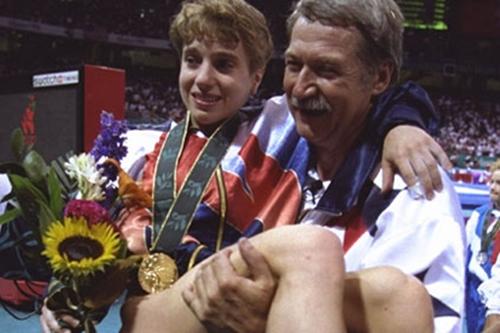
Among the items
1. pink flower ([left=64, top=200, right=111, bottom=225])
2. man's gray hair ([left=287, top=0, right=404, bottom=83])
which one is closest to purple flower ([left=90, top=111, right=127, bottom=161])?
pink flower ([left=64, top=200, right=111, bottom=225])

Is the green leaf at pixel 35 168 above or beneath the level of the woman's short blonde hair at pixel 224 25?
beneath

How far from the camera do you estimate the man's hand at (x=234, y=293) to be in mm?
1452

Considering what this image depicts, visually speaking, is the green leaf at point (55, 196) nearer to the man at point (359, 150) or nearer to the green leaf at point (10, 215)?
the green leaf at point (10, 215)

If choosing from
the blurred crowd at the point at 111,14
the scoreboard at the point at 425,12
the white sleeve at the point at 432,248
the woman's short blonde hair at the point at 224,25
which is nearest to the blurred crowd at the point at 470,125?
the scoreboard at the point at 425,12

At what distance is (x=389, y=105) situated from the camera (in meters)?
1.88

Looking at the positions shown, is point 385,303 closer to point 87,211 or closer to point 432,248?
point 432,248

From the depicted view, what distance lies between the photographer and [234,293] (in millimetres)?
1471

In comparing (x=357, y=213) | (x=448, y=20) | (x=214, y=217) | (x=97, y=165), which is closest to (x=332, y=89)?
(x=357, y=213)

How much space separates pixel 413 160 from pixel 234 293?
0.50 meters

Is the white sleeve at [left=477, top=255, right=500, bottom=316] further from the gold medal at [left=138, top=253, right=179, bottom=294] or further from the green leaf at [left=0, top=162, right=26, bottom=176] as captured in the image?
the green leaf at [left=0, top=162, right=26, bottom=176]

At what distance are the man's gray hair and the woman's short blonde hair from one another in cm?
Answer: 21

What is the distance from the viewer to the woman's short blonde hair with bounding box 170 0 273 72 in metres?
1.98

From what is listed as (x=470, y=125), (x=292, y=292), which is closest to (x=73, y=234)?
(x=292, y=292)

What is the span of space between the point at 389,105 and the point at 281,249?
61 cm
